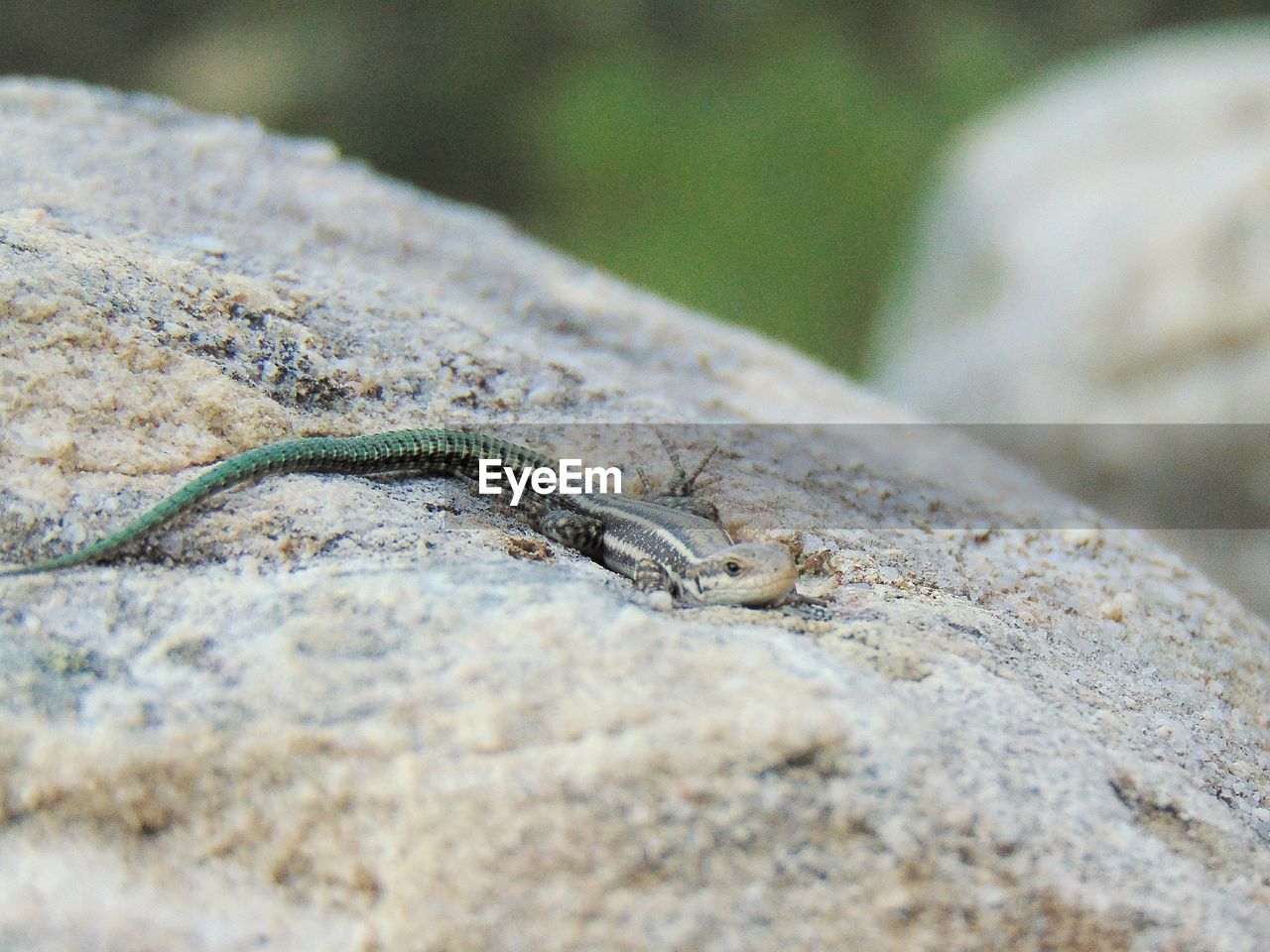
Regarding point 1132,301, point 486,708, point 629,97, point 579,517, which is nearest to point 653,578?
point 579,517

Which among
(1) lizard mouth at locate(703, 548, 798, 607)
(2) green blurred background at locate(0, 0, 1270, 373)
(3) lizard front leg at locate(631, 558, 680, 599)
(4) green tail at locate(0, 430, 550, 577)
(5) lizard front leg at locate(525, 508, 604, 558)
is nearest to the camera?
(4) green tail at locate(0, 430, 550, 577)

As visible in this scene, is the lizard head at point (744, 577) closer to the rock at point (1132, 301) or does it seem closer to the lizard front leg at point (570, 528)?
the lizard front leg at point (570, 528)

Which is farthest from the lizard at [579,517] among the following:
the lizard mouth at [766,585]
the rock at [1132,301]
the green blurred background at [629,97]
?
the green blurred background at [629,97]

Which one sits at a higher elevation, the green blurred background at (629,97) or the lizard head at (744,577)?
the green blurred background at (629,97)

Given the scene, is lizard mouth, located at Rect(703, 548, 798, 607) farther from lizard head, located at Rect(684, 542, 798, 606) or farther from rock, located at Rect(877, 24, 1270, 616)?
rock, located at Rect(877, 24, 1270, 616)

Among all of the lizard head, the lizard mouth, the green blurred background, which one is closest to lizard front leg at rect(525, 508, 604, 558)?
the lizard head
